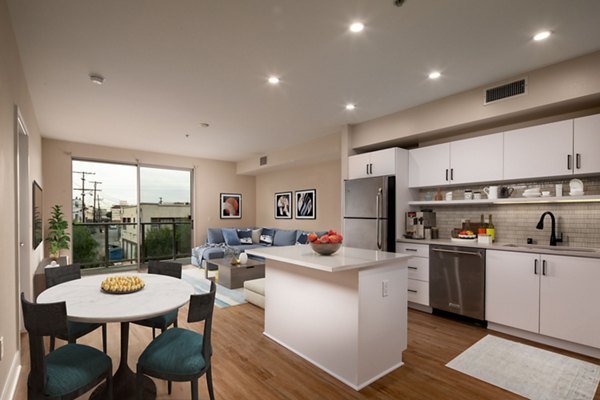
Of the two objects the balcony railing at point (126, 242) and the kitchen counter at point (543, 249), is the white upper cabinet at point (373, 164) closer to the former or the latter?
the kitchen counter at point (543, 249)

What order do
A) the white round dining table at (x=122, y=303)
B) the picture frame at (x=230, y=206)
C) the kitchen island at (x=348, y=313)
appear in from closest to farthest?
the white round dining table at (x=122, y=303)
the kitchen island at (x=348, y=313)
the picture frame at (x=230, y=206)

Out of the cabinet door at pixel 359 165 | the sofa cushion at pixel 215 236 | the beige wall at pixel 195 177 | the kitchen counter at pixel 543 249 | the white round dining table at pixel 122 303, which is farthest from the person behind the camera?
the sofa cushion at pixel 215 236

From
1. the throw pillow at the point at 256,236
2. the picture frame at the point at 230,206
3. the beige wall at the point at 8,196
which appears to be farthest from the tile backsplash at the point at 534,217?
the picture frame at the point at 230,206

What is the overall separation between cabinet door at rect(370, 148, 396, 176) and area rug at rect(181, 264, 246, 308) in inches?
108

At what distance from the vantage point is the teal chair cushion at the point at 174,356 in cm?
175

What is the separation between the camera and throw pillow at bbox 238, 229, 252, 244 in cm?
774

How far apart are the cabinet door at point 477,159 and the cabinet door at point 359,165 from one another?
3.83 ft

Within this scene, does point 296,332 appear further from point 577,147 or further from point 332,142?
point 332,142

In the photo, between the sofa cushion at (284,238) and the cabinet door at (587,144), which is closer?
the cabinet door at (587,144)

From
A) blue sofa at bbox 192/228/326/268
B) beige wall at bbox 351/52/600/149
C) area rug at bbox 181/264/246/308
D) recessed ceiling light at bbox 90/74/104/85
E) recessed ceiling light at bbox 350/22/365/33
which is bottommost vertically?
area rug at bbox 181/264/246/308

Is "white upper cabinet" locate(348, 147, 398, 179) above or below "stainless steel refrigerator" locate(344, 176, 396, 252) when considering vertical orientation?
above

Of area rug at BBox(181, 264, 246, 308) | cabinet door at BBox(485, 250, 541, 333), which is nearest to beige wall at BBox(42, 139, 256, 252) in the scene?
area rug at BBox(181, 264, 246, 308)

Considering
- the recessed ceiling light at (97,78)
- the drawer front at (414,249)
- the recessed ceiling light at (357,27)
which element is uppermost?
the recessed ceiling light at (357,27)

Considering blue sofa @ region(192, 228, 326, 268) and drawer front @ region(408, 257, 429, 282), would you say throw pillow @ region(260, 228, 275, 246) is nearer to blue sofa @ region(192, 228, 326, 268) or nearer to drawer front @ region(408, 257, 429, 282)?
blue sofa @ region(192, 228, 326, 268)
